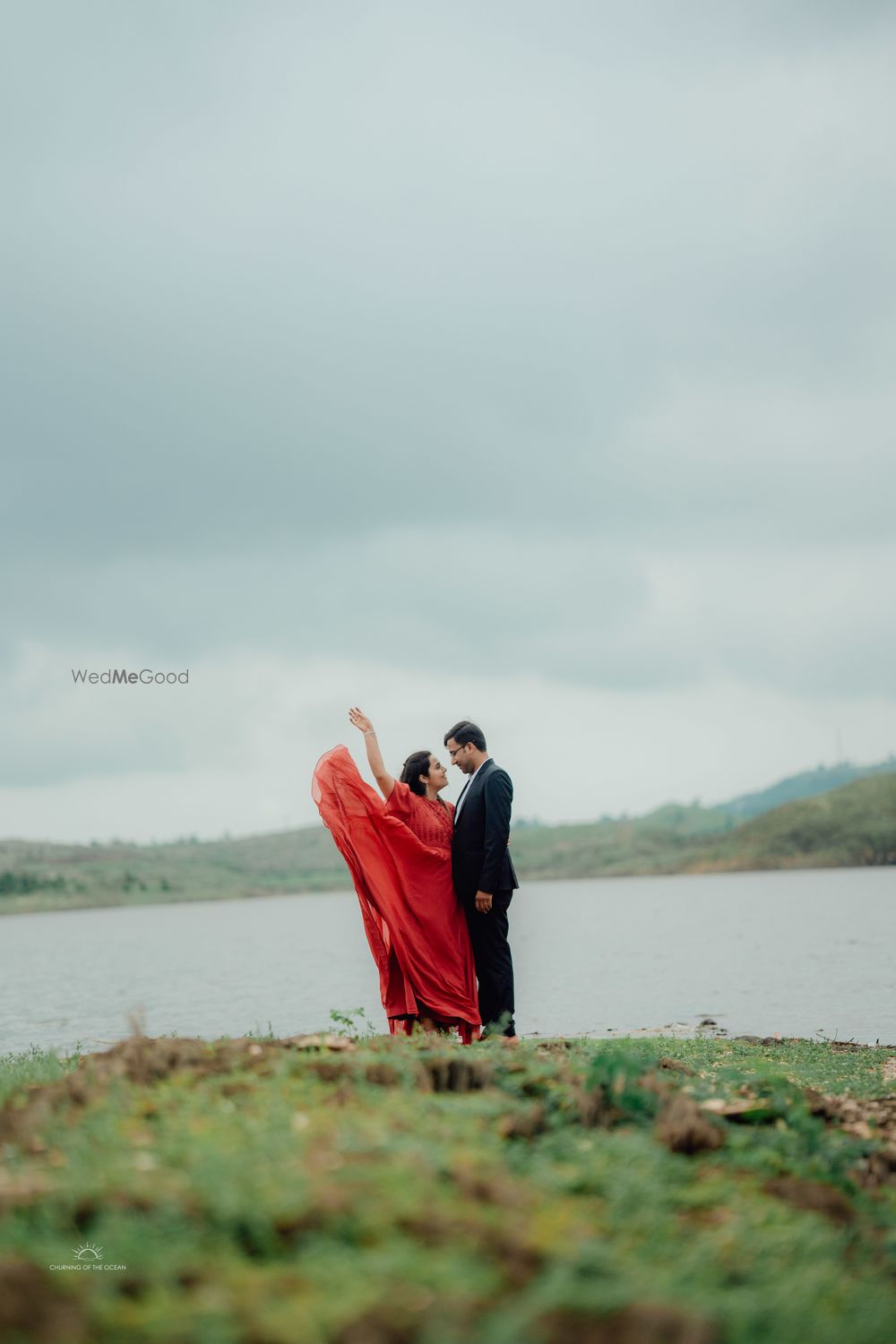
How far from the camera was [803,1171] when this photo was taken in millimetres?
5695

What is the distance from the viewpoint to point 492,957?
1136 centimetres

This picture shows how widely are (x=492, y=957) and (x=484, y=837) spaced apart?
1.14 metres

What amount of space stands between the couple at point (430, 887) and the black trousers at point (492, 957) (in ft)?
0.03

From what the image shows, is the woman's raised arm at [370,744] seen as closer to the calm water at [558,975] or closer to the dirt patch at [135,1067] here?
the dirt patch at [135,1067]

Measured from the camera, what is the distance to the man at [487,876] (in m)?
11.2

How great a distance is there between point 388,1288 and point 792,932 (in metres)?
44.6

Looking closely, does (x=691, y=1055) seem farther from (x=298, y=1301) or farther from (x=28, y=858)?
(x=28, y=858)

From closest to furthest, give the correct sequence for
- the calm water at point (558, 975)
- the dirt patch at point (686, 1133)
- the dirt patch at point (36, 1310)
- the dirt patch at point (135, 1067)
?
Result: the dirt patch at point (36, 1310) → the dirt patch at point (135, 1067) → the dirt patch at point (686, 1133) → the calm water at point (558, 975)

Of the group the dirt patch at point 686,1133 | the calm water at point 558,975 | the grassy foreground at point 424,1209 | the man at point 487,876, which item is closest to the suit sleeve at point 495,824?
the man at point 487,876

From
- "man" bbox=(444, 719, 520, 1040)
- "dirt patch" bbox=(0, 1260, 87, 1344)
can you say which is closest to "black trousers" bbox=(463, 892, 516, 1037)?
"man" bbox=(444, 719, 520, 1040)

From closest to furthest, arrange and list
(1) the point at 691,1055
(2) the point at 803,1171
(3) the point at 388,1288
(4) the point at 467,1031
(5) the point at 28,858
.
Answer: (3) the point at 388,1288, (2) the point at 803,1171, (4) the point at 467,1031, (1) the point at 691,1055, (5) the point at 28,858

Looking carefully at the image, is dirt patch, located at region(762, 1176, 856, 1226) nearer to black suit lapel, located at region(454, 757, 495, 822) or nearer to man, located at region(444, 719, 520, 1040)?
man, located at region(444, 719, 520, 1040)

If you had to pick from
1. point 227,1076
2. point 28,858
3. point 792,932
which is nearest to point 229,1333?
point 227,1076

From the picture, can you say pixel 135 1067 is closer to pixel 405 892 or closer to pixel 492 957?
pixel 405 892
